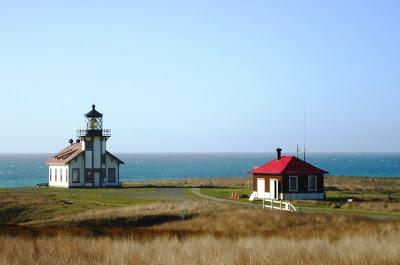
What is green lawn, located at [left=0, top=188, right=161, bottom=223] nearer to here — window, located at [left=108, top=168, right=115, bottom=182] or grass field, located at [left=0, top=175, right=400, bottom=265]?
grass field, located at [left=0, top=175, right=400, bottom=265]

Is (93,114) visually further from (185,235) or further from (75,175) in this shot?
(185,235)

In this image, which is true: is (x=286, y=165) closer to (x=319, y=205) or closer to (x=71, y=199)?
(x=319, y=205)

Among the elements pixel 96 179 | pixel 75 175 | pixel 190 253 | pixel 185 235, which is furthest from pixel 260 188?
pixel 190 253

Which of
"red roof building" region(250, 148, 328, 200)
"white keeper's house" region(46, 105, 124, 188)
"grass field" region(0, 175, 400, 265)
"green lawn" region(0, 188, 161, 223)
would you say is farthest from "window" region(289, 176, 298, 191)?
"white keeper's house" region(46, 105, 124, 188)

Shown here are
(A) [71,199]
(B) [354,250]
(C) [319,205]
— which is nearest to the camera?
(B) [354,250]

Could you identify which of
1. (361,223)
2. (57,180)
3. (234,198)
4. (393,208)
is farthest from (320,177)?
(57,180)

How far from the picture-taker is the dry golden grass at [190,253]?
46.0 feet

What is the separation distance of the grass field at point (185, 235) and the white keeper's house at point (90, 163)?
65.5 feet

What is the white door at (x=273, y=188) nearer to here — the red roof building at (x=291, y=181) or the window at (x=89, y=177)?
the red roof building at (x=291, y=181)

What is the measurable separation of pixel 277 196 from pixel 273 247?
36.1 meters

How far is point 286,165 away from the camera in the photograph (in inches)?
2083

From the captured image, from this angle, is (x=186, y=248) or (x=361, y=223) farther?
(x=361, y=223)

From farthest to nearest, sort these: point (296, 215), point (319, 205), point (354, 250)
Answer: point (319, 205) < point (296, 215) < point (354, 250)

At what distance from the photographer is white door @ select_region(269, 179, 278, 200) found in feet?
172
